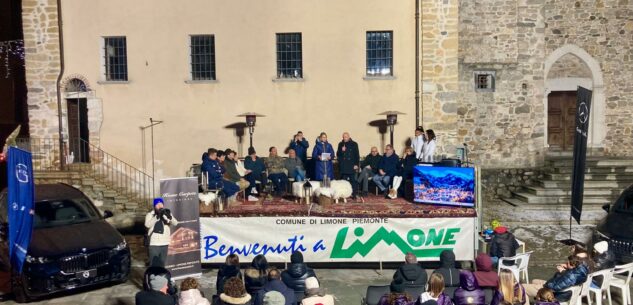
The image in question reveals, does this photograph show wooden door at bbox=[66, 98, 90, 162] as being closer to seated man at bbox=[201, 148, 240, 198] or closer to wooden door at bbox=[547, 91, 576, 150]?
seated man at bbox=[201, 148, 240, 198]

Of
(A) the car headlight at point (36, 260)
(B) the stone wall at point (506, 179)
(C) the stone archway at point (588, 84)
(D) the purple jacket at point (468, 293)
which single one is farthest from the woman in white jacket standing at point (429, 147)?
(A) the car headlight at point (36, 260)

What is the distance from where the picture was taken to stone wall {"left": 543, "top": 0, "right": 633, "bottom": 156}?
20.7 meters

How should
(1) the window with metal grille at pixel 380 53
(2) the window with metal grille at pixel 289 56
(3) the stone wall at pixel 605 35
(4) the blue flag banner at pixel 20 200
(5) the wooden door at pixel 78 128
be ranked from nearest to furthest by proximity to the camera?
(4) the blue flag banner at pixel 20 200
(1) the window with metal grille at pixel 380 53
(2) the window with metal grille at pixel 289 56
(5) the wooden door at pixel 78 128
(3) the stone wall at pixel 605 35

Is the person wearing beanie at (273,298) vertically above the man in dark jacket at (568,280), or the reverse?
the person wearing beanie at (273,298)

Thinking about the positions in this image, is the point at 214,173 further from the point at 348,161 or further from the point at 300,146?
the point at 348,161

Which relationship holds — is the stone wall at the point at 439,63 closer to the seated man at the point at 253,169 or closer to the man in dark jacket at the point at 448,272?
the seated man at the point at 253,169

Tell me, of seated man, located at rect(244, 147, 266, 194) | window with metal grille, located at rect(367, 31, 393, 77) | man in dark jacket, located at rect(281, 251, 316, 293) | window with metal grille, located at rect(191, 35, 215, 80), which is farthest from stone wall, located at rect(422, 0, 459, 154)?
man in dark jacket, located at rect(281, 251, 316, 293)

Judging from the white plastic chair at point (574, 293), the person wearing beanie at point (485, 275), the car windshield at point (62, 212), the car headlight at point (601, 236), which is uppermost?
the car windshield at point (62, 212)

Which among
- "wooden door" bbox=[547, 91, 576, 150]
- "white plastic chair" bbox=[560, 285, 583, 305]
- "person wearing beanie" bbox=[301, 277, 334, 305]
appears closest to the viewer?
"person wearing beanie" bbox=[301, 277, 334, 305]

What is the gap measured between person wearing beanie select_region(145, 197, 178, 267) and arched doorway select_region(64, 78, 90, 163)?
317 inches

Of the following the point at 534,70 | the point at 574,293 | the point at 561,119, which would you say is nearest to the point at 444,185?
the point at 574,293

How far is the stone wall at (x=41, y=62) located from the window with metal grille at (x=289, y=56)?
6.17 m

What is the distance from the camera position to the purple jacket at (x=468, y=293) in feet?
26.1

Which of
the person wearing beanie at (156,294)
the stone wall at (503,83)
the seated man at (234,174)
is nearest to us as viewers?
the person wearing beanie at (156,294)
